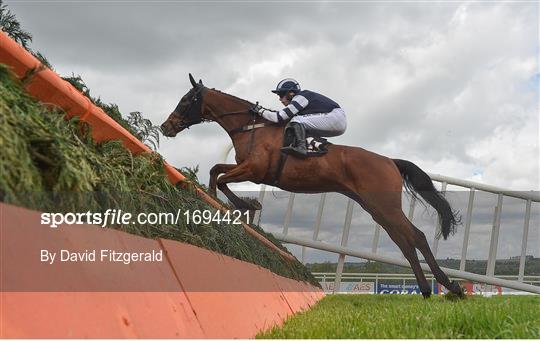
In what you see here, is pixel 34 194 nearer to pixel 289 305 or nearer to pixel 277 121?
pixel 289 305

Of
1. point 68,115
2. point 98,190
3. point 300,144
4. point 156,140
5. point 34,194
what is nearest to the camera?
point 34,194

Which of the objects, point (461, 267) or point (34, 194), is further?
point (461, 267)

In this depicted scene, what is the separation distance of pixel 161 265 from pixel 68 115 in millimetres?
701

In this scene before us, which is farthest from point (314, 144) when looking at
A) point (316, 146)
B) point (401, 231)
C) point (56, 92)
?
point (56, 92)

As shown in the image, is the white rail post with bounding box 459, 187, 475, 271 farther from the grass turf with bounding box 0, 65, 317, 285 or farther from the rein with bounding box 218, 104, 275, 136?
the grass turf with bounding box 0, 65, 317, 285

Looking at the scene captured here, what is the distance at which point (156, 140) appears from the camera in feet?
12.7

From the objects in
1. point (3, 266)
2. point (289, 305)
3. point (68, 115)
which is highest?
point (68, 115)

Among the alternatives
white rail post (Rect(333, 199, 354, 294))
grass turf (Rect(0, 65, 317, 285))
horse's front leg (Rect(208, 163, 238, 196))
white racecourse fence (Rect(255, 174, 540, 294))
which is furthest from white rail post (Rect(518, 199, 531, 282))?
grass turf (Rect(0, 65, 317, 285))

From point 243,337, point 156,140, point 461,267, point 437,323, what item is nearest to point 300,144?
point 156,140

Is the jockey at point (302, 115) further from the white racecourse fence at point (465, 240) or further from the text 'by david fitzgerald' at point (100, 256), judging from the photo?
the white racecourse fence at point (465, 240)

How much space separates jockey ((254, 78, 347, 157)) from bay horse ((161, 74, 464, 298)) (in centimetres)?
12

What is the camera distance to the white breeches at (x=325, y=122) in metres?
5.55

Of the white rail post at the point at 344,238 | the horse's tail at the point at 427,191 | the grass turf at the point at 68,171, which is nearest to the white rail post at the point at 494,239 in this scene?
the white rail post at the point at 344,238

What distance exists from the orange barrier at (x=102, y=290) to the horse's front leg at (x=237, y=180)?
2.93 m
